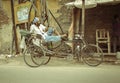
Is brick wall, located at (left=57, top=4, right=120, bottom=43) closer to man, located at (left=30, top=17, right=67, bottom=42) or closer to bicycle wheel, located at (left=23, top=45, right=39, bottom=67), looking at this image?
man, located at (left=30, top=17, right=67, bottom=42)

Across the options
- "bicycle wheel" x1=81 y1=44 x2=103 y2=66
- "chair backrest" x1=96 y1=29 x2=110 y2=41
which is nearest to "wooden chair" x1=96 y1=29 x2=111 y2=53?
"chair backrest" x1=96 y1=29 x2=110 y2=41

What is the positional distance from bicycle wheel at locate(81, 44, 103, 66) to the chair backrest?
2717mm

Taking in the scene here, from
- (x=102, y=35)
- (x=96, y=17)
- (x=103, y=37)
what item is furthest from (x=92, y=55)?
(x=96, y=17)

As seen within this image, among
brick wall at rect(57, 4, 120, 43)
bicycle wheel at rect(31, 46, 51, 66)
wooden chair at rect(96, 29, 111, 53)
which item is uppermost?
brick wall at rect(57, 4, 120, 43)

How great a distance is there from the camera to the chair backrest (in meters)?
17.8

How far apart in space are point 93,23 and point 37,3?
9.89ft

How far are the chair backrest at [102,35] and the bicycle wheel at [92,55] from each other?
2.72m

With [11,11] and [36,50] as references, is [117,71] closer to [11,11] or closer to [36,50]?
[36,50]

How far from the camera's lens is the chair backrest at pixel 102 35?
17784 mm

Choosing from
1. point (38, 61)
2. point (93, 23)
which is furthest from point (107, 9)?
point (38, 61)

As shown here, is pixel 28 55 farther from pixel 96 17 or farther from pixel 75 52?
pixel 96 17

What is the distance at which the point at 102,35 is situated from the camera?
18.3 metres

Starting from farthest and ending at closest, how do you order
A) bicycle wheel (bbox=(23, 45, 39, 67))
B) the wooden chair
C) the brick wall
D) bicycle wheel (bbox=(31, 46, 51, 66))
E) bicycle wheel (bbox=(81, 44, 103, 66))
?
the brick wall < the wooden chair < bicycle wheel (bbox=(23, 45, 39, 67)) < bicycle wheel (bbox=(31, 46, 51, 66)) < bicycle wheel (bbox=(81, 44, 103, 66))

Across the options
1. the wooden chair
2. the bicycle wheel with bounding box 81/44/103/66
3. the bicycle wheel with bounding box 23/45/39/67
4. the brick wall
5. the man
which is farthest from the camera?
the brick wall
